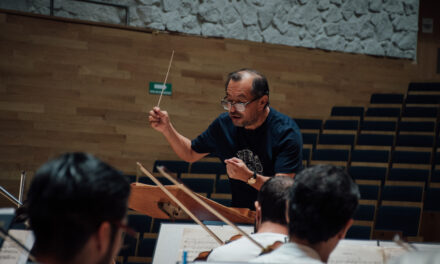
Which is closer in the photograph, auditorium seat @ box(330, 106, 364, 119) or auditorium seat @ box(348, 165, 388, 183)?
auditorium seat @ box(348, 165, 388, 183)

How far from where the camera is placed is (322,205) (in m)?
0.59

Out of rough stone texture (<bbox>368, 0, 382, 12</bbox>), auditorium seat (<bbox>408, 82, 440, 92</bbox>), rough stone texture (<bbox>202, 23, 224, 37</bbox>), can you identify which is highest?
rough stone texture (<bbox>368, 0, 382, 12</bbox>)

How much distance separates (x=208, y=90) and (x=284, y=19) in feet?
2.77

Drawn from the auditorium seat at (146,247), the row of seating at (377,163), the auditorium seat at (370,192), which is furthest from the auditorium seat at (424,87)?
the auditorium seat at (146,247)

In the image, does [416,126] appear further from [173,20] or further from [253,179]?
[253,179]

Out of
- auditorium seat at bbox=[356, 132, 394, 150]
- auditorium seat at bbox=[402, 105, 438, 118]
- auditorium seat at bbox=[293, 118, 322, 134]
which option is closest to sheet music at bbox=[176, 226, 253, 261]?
auditorium seat at bbox=[356, 132, 394, 150]

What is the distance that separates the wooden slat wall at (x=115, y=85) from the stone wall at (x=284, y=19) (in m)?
0.08

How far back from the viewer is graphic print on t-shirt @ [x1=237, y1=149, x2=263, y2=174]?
1274 millimetres

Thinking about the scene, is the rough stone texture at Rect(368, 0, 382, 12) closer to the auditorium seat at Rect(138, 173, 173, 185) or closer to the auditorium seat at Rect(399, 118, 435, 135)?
the auditorium seat at Rect(399, 118, 435, 135)

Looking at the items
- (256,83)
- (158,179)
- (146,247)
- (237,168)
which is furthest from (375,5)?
(237,168)

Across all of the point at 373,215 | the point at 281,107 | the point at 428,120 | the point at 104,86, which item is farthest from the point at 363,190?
the point at 104,86

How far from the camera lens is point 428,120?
3.15 meters

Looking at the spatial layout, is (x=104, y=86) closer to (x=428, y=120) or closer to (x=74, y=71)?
(x=74, y=71)

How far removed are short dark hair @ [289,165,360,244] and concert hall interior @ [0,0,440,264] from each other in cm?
173
